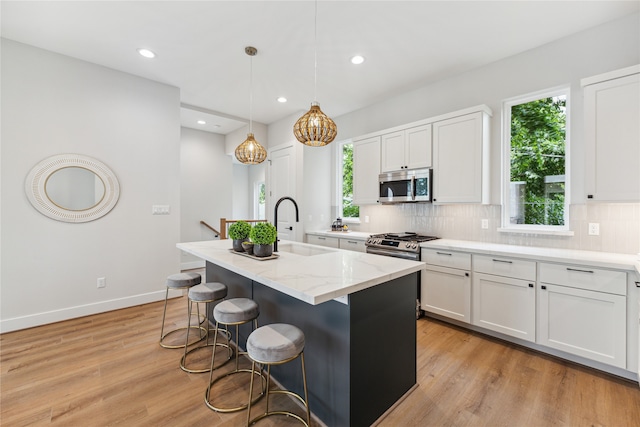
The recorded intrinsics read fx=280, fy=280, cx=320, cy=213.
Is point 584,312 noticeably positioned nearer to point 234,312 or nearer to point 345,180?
point 234,312

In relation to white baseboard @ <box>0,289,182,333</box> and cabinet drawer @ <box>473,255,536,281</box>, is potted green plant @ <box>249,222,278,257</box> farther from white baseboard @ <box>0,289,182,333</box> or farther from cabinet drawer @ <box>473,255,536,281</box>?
white baseboard @ <box>0,289,182,333</box>

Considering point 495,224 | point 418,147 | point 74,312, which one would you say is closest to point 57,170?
point 74,312

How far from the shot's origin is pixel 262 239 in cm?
206

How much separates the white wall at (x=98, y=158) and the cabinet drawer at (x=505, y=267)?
3.82 metres

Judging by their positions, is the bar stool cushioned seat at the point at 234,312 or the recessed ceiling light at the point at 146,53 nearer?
the bar stool cushioned seat at the point at 234,312

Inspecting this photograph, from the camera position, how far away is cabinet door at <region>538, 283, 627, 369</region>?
2.05m

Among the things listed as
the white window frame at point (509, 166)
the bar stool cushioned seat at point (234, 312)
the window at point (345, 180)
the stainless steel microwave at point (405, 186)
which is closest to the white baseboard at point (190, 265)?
the window at point (345, 180)

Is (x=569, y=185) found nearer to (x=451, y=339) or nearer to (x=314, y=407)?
(x=451, y=339)

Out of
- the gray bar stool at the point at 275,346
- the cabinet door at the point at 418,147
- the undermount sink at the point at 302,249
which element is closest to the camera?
the gray bar stool at the point at 275,346

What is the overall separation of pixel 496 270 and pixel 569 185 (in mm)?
1121

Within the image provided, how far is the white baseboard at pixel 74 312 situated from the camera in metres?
2.93

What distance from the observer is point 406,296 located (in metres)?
1.89

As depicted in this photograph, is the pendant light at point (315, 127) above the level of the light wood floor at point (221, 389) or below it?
above

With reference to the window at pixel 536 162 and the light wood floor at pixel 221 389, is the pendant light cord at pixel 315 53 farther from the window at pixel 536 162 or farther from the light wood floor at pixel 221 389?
the light wood floor at pixel 221 389
